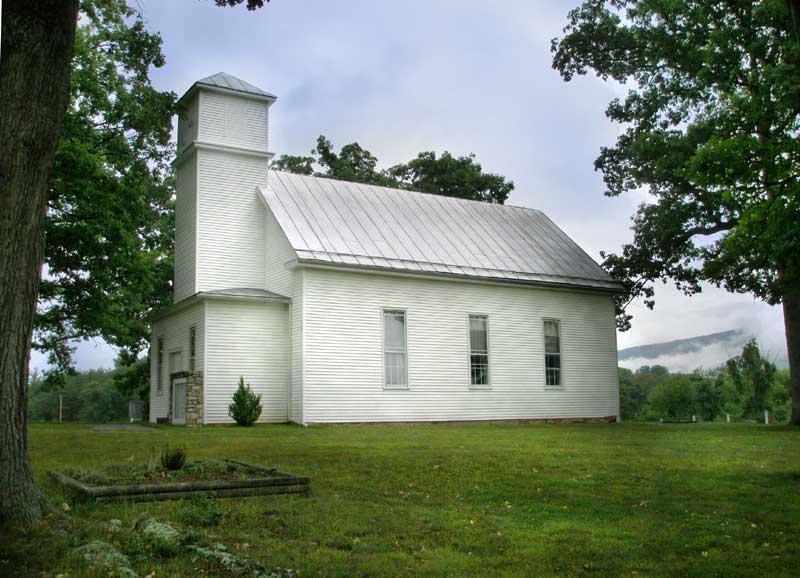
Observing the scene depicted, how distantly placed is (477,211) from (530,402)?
7953 mm

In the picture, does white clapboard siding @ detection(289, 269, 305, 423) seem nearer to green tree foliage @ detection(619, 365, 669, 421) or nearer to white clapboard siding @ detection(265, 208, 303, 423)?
white clapboard siding @ detection(265, 208, 303, 423)

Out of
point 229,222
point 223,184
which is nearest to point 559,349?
point 229,222

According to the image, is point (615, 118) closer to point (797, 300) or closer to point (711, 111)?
point (711, 111)

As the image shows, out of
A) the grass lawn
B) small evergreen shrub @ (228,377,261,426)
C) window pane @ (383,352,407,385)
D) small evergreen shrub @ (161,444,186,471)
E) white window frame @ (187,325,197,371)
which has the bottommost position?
the grass lawn

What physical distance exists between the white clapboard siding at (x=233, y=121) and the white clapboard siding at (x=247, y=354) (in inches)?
220

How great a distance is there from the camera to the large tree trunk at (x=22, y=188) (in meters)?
6.16

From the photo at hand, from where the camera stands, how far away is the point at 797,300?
2488cm

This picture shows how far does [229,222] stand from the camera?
80.0 feet

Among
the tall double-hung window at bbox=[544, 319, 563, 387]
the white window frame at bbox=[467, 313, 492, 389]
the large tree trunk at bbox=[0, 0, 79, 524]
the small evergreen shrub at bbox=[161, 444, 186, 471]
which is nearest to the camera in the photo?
the large tree trunk at bbox=[0, 0, 79, 524]

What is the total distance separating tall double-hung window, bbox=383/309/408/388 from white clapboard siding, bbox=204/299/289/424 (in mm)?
2942

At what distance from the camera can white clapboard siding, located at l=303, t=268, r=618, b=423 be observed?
2217 cm

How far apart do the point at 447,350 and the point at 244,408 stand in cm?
675

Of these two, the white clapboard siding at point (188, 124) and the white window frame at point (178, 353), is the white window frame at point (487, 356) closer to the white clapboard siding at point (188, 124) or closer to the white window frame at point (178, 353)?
the white window frame at point (178, 353)

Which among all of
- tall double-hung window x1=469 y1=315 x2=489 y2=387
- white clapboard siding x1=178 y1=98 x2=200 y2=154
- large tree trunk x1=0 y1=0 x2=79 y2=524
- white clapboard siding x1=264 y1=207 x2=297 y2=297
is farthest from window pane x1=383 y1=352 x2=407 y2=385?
large tree trunk x1=0 y1=0 x2=79 y2=524
